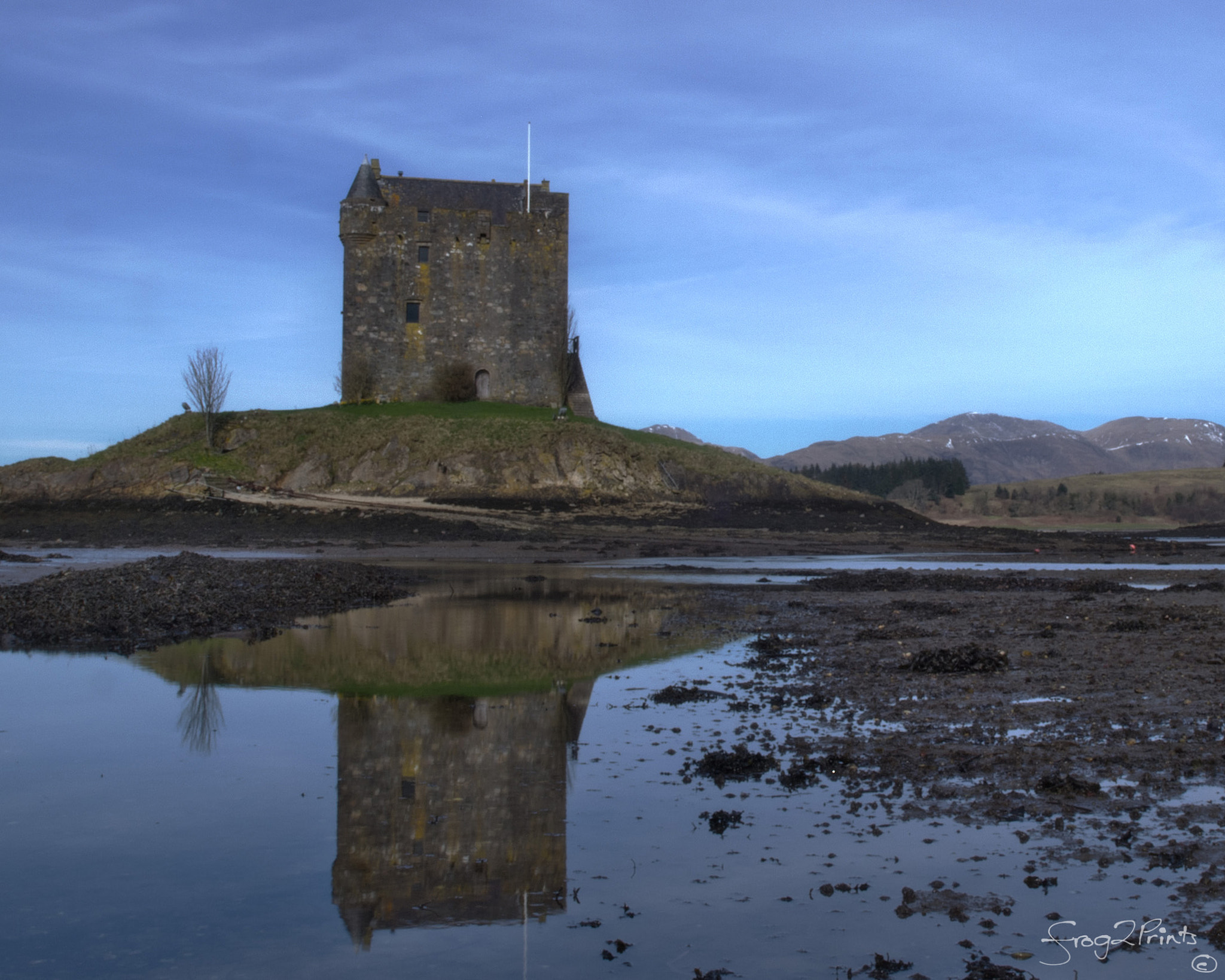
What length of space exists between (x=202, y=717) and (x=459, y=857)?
500 centimetres

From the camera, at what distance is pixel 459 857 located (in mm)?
6207

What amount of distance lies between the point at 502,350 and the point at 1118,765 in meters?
56.4

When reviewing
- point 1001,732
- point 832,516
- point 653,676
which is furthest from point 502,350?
point 1001,732

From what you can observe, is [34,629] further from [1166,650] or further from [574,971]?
[1166,650]

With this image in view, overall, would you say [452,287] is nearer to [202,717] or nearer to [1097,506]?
[202,717]

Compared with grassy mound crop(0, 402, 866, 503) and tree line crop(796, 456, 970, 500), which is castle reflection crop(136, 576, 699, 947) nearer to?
grassy mound crop(0, 402, 866, 503)

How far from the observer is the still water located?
496 centimetres

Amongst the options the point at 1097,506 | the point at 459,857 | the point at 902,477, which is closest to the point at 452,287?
the point at 459,857

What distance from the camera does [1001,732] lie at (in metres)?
9.12

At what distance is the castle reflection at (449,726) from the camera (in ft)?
19.2

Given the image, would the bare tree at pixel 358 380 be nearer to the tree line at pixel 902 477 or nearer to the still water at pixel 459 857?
the still water at pixel 459 857

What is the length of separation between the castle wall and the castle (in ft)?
0.17

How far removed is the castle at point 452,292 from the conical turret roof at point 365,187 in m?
0.07
